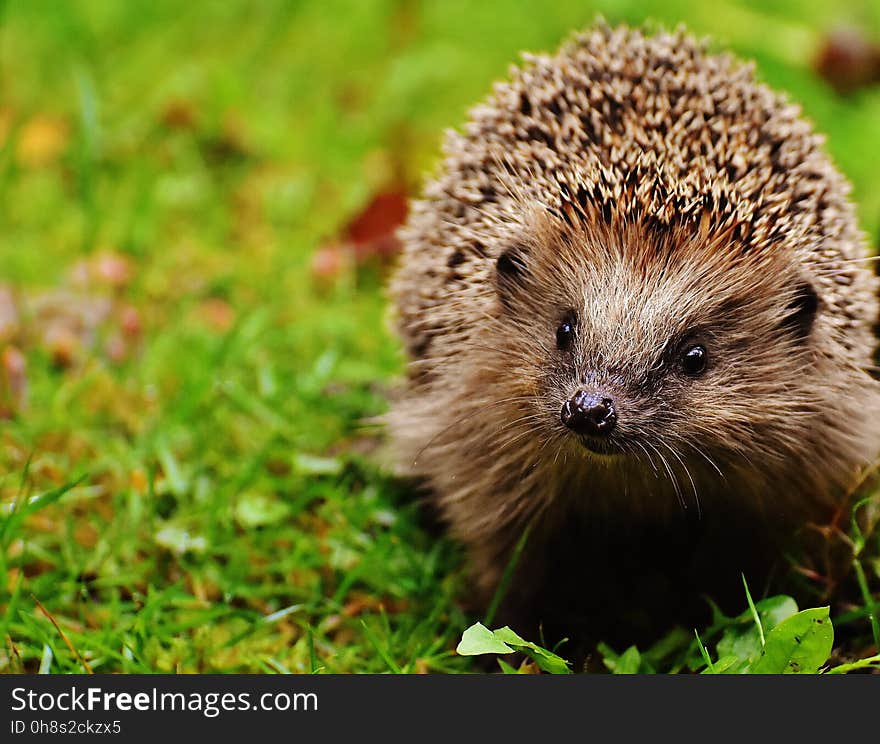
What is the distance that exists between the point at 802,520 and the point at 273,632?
1.39 meters

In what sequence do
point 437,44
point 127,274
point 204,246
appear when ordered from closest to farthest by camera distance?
point 127,274, point 204,246, point 437,44

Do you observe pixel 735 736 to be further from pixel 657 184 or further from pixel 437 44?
pixel 437 44

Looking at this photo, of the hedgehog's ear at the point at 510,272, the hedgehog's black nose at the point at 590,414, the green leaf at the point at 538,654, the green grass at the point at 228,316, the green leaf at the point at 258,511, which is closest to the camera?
the hedgehog's black nose at the point at 590,414

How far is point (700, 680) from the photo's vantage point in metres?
2.35

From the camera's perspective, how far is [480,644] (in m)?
2.36

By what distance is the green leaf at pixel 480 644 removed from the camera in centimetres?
234

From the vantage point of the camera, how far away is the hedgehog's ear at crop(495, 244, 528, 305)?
2670 mm

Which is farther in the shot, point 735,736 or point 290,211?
point 290,211

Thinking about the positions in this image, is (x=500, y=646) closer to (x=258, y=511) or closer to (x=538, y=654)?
(x=538, y=654)

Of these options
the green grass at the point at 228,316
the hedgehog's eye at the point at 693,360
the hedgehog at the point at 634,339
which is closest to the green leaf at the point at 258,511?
the green grass at the point at 228,316

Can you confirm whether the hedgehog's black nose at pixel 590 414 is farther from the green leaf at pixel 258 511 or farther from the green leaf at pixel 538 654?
the green leaf at pixel 258 511

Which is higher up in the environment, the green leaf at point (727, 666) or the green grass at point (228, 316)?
the green grass at point (228, 316)

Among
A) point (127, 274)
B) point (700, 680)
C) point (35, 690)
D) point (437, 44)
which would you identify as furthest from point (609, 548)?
point (437, 44)

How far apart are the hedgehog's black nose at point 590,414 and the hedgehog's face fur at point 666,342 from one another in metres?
0.03
